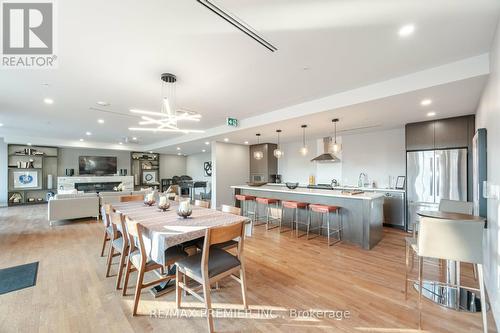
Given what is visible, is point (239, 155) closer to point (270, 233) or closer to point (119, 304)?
point (270, 233)

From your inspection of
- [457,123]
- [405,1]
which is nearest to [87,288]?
[405,1]

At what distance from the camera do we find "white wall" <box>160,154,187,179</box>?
504 inches

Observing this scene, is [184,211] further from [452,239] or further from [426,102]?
[426,102]

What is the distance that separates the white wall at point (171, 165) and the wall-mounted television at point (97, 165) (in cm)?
252

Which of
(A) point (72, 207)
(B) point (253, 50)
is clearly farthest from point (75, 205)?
(B) point (253, 50)

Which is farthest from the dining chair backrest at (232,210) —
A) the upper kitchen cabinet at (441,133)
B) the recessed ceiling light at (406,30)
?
the upper kitchen cabinet at (441,133)

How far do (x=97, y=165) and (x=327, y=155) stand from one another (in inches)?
422

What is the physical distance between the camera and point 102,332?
6.04ft

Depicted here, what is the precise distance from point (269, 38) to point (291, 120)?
256 centimetres

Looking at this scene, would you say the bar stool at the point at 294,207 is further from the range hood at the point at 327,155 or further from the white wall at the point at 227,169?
the white wall at the point at 227,169

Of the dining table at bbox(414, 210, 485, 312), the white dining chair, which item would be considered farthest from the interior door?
the white dining chair

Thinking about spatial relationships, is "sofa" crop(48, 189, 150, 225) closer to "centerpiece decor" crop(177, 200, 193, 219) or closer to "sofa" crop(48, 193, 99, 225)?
"sofa" crop(48, 193, 99, 225)

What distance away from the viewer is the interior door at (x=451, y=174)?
13.6 feet

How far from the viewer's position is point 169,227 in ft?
7.14
